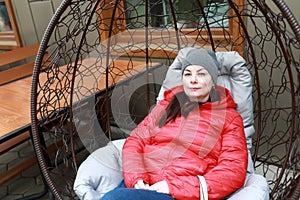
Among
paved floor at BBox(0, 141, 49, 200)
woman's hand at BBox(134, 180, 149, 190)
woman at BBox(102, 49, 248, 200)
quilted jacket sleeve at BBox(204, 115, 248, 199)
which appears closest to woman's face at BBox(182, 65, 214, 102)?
woman at BBox(102, 49, 248, 200)

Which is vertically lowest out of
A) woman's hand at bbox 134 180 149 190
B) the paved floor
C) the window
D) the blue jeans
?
the paved floor

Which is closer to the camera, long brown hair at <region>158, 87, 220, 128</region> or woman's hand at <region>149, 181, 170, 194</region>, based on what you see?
woman's hand at <region>149, 181, 170, 194</region>

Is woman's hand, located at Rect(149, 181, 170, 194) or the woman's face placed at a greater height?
the woman's face

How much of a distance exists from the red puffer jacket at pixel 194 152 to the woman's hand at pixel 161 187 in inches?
0.6

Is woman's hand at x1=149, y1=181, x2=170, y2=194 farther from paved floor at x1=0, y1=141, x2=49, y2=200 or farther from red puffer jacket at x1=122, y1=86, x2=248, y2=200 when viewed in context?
paved floor at x1=0, y1=141, x2=49, y2=200

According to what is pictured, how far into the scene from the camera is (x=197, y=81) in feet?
4.28

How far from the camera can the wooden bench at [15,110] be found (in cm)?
160

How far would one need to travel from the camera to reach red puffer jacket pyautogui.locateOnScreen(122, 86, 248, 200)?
3.96 feet

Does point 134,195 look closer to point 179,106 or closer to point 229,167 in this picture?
Result: point 229,167

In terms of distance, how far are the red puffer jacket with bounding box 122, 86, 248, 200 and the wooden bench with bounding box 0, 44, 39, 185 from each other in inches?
23.9

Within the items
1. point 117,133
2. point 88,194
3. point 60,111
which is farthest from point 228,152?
point 117,133

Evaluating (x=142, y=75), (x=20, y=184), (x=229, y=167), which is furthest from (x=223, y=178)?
(x=20, y=184)

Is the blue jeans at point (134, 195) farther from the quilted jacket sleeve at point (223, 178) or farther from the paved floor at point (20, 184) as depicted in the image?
the paved floor at point (20, 184)

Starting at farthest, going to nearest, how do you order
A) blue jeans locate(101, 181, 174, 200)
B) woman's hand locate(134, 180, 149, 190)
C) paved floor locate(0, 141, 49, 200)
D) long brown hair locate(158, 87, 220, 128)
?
1. paved floor locate(0, 141, 49, 200)
2. long brown hair locate(158, 87, 220, 128)
3. woman's hand locate(134, 180, 149, 190)
4. blue jeans locate(101, 181, 174, 200)
